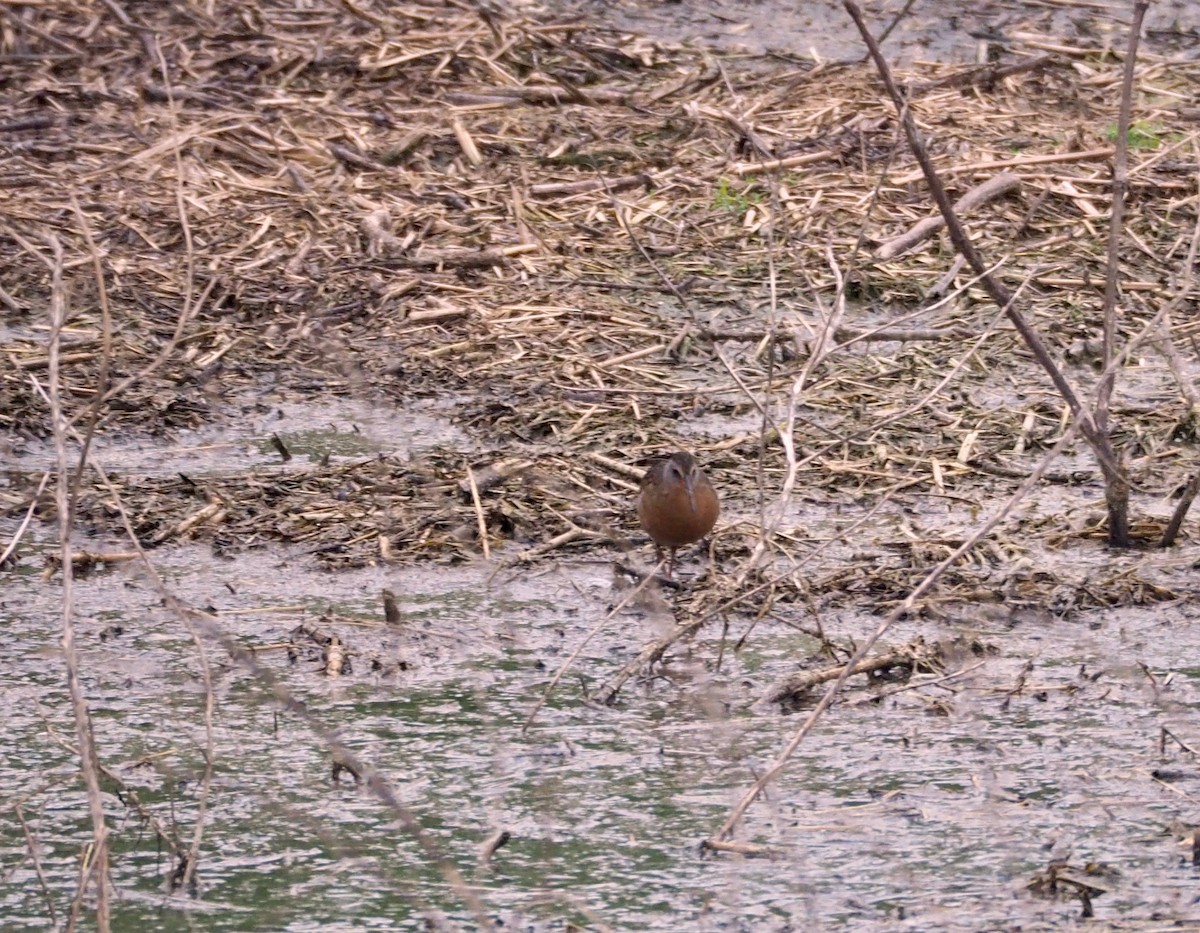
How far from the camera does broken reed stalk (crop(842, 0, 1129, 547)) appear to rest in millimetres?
4762

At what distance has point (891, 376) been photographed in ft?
23.8

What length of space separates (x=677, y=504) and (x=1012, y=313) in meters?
1.06

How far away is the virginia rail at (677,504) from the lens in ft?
18.0

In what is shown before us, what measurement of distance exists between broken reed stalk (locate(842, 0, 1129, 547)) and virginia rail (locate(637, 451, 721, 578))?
0.94m

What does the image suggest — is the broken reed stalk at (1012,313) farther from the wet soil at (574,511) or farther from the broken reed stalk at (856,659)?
the broken reed stalk at (856,659)

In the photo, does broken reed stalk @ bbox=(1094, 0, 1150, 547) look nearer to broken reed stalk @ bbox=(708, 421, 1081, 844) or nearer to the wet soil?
the wet soil

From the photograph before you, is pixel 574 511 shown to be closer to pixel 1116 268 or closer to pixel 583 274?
pixel 1116 268

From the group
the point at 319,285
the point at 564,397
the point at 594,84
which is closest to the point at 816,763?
the point at 564,397

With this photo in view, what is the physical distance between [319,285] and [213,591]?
260 centimetres

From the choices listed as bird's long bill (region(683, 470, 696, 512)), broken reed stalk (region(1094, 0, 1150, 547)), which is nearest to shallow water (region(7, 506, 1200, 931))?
bird's long bill (region(683, 470, 696, 512))

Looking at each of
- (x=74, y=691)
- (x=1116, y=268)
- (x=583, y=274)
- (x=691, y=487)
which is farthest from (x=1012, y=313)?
(x=583, y=274)

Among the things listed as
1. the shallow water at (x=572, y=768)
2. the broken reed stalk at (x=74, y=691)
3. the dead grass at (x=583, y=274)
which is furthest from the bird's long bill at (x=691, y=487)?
the broken reed stalk at (x=74, y=691)

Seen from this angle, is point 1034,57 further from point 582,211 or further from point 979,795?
point 979,795

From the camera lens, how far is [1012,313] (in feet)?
16.4
